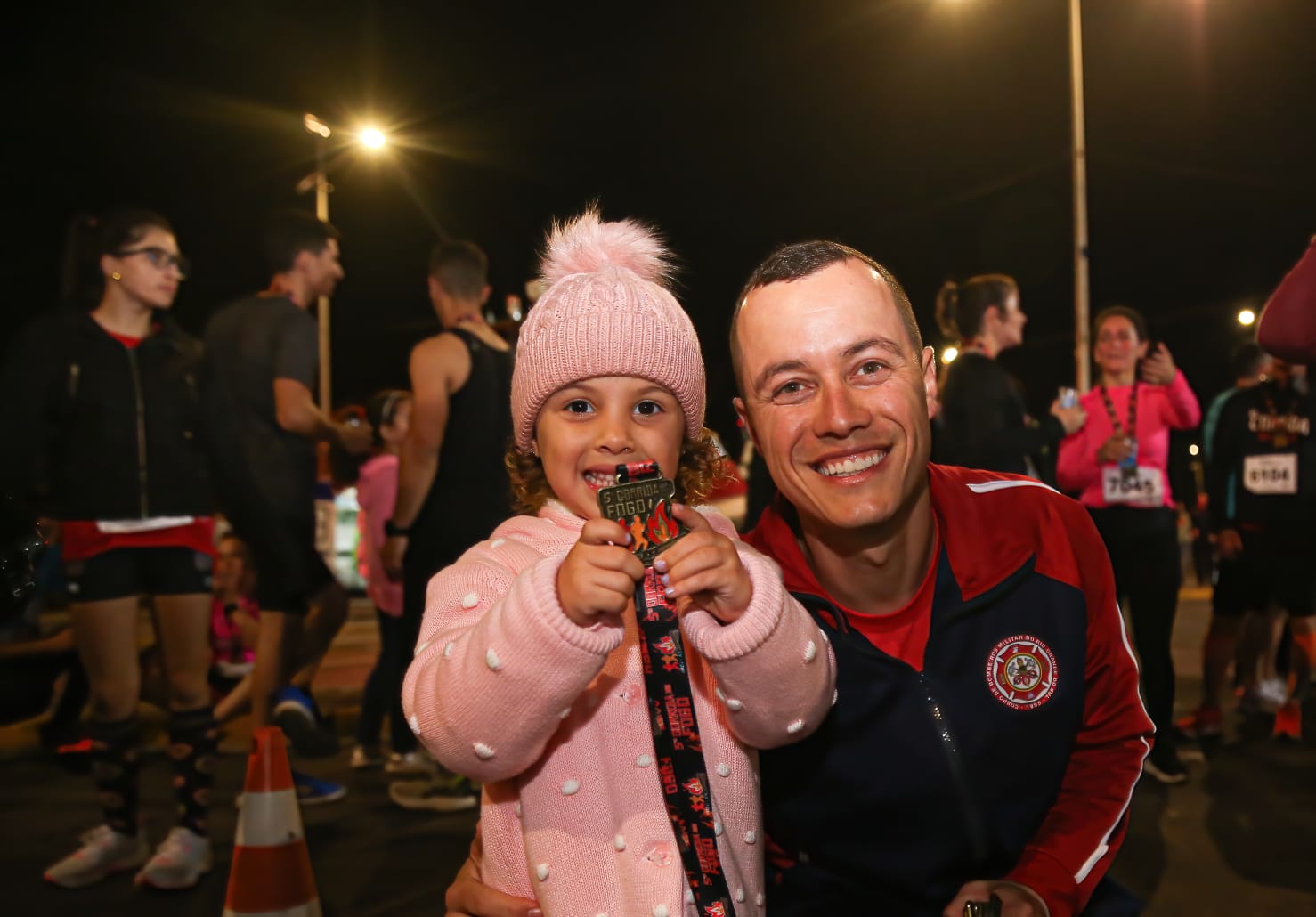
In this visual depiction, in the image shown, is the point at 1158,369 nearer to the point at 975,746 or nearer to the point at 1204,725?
the point at 1204,725

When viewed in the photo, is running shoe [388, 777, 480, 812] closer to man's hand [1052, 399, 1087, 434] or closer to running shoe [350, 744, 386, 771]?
running shoe [350, 744, 386, 771]

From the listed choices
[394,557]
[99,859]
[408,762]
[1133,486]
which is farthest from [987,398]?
[99,859]

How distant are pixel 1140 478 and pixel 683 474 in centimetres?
389

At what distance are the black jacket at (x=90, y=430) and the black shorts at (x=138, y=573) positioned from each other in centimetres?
15

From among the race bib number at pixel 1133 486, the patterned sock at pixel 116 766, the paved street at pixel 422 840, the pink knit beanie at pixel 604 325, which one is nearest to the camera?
the pink knit beanie at pixel 604 325

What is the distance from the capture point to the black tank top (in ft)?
15.5

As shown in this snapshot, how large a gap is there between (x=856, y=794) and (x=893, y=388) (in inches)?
30.1

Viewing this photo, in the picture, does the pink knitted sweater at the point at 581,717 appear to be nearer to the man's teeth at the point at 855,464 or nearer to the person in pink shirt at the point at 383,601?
the man's teeth at the point at 855,464

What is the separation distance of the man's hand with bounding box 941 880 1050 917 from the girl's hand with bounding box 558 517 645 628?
866 mm

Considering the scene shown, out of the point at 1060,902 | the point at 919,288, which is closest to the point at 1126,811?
the point at 1060,902

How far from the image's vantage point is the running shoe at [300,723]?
5.61m

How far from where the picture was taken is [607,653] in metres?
1.63

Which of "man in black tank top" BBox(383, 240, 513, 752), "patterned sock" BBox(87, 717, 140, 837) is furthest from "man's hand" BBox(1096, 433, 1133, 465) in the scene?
"patterned sock" BBox(87, 717, 140, 837)

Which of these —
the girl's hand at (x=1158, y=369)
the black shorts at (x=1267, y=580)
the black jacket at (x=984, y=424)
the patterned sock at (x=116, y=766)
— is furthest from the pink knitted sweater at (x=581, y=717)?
the black shorts at (x=1267, y=580)
